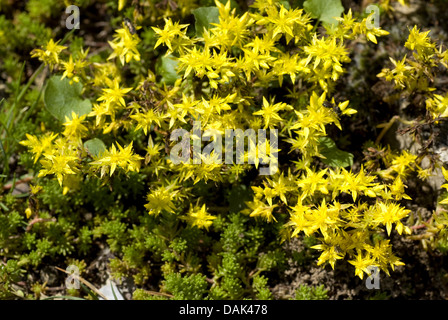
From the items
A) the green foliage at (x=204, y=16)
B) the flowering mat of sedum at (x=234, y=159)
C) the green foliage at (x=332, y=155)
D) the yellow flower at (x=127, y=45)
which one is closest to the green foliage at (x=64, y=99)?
the flowering mat of sedum at (x=234, y=159)

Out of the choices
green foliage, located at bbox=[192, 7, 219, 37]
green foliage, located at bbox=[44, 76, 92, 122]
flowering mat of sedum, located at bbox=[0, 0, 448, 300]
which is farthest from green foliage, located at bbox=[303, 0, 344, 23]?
green foliage, located at bbox=[44, 76, 92, 122]

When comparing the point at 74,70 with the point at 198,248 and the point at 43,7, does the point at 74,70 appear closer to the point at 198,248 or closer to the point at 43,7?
the point at 43,7

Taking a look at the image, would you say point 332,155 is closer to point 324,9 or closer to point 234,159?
point 234,159

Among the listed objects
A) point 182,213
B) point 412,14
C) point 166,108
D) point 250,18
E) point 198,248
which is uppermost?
point 412,14

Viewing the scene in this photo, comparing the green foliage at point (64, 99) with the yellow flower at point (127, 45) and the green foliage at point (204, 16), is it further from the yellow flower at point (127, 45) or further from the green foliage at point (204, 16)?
the green foliage at point (204, 16)

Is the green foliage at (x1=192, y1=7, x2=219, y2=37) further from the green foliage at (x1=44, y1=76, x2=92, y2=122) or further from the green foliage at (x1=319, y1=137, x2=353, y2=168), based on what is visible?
the green foliage at (x1=319, y1=137, x2=353, y2=168)

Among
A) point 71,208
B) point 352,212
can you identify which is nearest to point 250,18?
point 352,212

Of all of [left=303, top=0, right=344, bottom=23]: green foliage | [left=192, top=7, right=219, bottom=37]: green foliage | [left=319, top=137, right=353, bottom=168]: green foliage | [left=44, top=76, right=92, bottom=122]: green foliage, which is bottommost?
[left=319, top=137, right=353, bottom=168]: green foliage

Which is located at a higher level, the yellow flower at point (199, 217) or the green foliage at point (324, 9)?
the green foliage at point (324, 9)

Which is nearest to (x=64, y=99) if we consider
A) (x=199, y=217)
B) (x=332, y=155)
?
(x=199, y=217)
